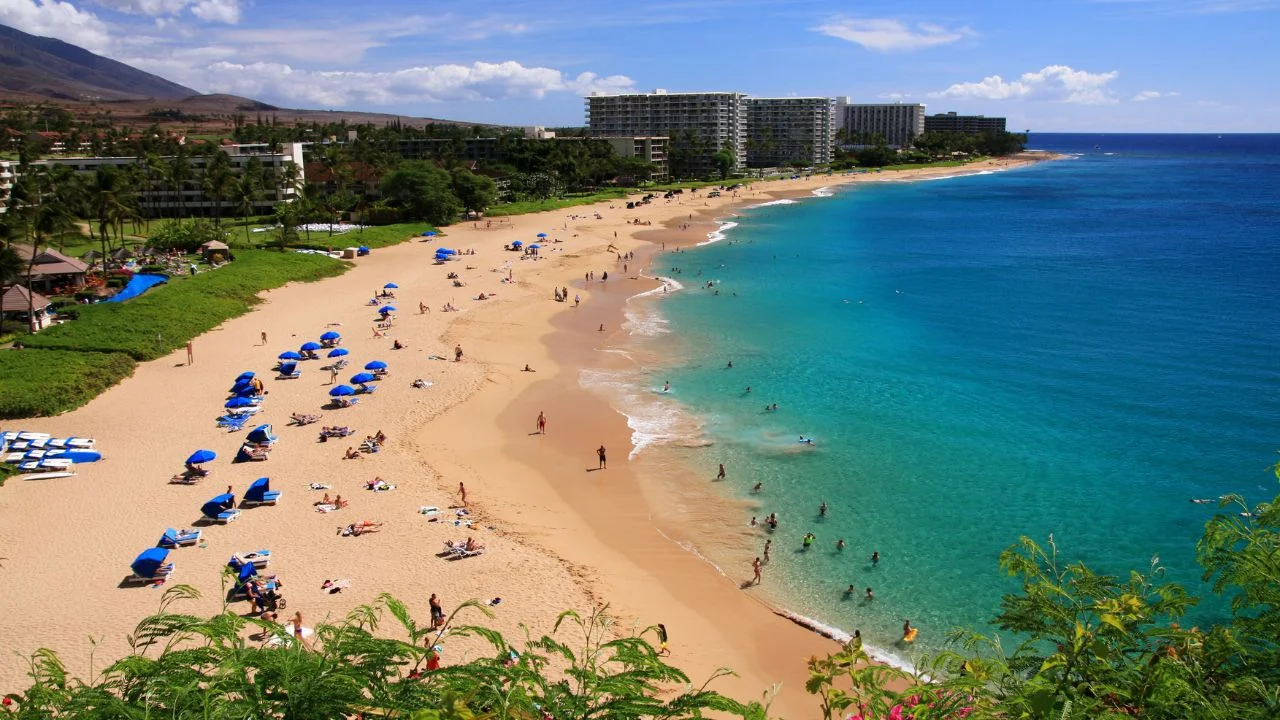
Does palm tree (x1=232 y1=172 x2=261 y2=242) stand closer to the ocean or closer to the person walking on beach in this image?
the ocean

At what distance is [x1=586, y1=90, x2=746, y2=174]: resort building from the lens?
179 m

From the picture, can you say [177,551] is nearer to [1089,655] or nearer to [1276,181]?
[1089,655]

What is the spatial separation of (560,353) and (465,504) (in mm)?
18057

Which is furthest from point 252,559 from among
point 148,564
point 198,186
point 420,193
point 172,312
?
point 198,186

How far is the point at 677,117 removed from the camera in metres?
184

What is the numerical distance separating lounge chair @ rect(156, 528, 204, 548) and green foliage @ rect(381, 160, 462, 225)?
65.0m

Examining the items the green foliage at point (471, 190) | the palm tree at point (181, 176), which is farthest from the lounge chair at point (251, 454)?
the green foliage at point (471, 190)

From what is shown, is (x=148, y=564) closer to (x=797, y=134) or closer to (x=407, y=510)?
(x=407, y=510)

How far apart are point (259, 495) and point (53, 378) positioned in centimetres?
1481

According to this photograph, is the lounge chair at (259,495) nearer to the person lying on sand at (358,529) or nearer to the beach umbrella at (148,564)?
the person lying on sand at (358,529)

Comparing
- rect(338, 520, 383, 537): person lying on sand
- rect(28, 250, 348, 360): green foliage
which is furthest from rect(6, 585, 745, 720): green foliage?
rect(28, 250, 348, 360): green foliage

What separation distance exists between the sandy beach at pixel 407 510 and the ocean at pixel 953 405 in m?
2.21

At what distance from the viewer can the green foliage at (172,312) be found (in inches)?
1523

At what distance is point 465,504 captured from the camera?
26.0 meters
